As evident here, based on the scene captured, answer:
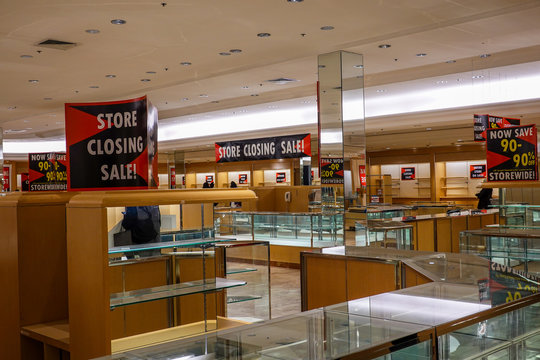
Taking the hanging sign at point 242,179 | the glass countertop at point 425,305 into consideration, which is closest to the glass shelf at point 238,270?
the glass countertop at point 425,305

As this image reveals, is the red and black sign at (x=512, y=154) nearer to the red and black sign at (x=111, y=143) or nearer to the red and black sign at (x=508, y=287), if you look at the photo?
the red and black sign at (x=508, y=287)

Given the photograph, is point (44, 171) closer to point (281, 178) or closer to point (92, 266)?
point (92, 266)

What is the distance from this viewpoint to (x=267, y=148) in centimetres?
1324

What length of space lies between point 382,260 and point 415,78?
21.0ft

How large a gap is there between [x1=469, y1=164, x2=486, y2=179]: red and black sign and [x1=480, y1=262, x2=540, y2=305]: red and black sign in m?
17.0

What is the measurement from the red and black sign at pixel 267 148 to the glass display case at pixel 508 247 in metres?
6.57

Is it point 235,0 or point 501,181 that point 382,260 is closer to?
point 235,0

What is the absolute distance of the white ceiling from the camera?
19.1 ft

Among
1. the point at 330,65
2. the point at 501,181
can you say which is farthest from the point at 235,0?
the point at 501,181

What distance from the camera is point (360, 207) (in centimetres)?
784

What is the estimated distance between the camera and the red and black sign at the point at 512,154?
25.2 feet

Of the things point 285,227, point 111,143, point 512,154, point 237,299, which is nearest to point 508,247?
point 512,154

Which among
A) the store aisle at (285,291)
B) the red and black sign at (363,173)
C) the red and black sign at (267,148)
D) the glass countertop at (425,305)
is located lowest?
the store aisle at (285,291)

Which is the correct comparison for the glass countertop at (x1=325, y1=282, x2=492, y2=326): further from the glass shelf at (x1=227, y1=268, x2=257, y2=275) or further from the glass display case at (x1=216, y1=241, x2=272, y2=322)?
the glass shelf at (x1=227, y1=268, x2=257, y2=275)
